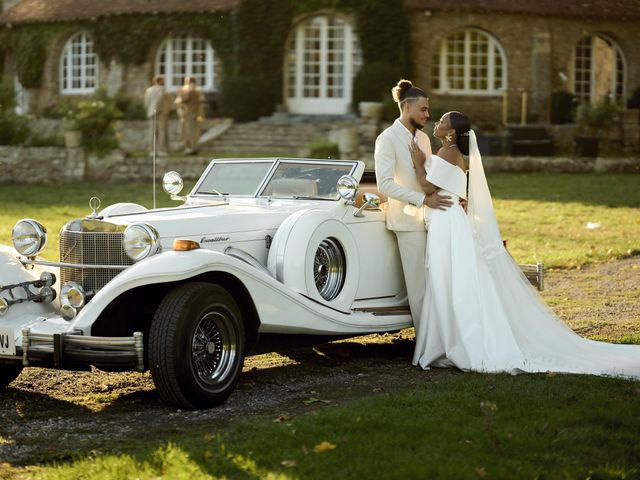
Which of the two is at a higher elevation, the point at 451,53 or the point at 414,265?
the point at 451,53

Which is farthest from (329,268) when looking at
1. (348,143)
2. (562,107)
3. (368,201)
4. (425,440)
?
(562,107)

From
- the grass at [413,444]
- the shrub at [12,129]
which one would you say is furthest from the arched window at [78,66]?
the grass at [413,444]

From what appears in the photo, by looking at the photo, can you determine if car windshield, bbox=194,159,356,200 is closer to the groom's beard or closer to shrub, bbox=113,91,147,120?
the groom's beard

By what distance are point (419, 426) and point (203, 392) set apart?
4.48ft

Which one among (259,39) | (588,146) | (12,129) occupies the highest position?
(259,39)

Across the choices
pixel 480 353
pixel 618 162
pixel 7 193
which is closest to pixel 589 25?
pixel 618 162

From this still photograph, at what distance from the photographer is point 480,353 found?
7531mm

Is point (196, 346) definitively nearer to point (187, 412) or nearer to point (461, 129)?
point (187, 412)

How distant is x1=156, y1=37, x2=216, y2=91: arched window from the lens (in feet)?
108

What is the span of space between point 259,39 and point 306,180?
23648 mm

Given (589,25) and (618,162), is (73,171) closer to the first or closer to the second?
(618,162)

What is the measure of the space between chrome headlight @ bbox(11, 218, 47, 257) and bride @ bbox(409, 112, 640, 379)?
2.70 meters

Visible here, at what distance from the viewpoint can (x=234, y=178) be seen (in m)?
8.45

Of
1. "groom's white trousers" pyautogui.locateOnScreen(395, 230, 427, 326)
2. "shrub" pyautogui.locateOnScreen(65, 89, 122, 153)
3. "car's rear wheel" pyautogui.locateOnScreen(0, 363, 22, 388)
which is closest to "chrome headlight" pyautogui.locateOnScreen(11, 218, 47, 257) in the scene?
"car's rear wheel" pyautogui.locateOnScreen(0, 363, 22, 388)
